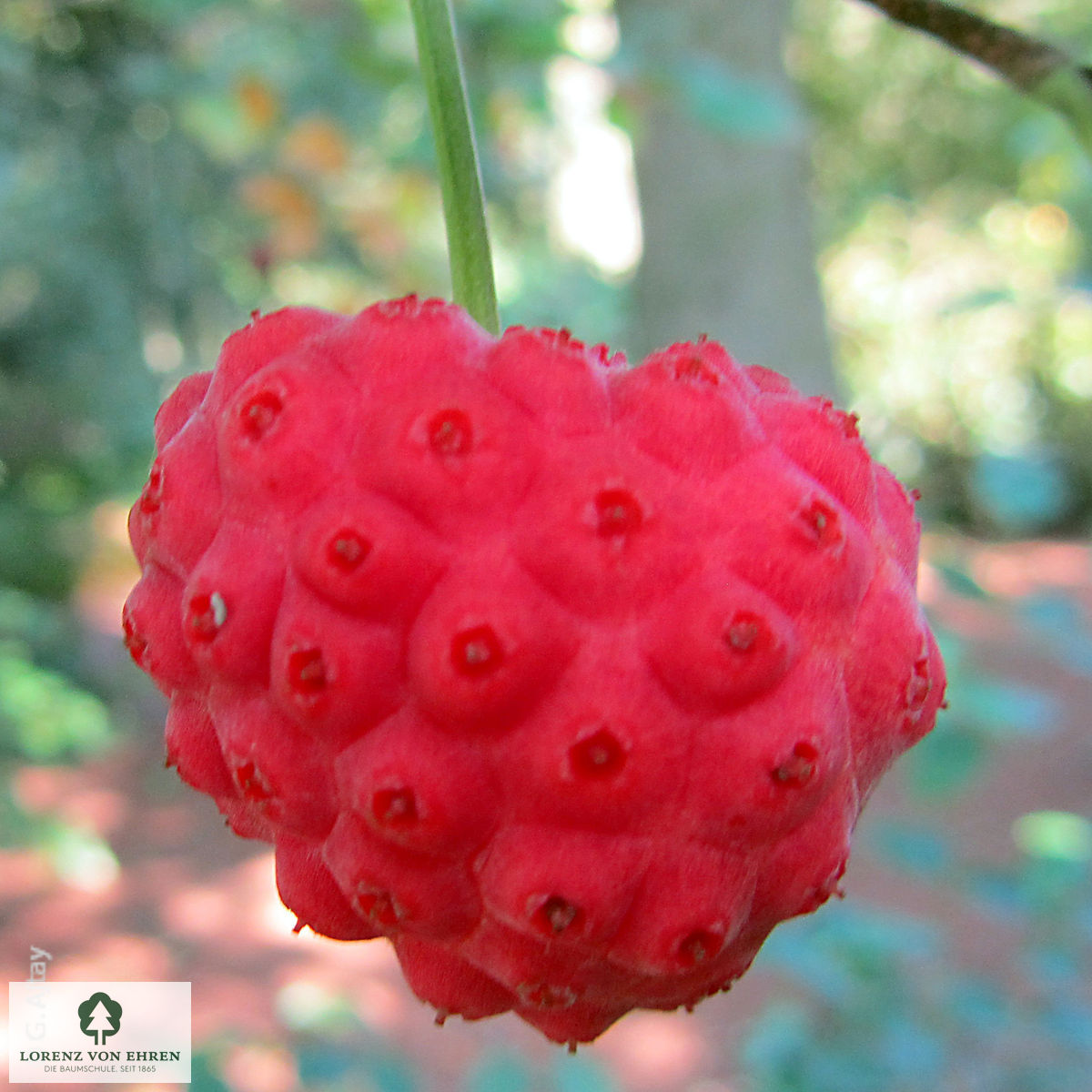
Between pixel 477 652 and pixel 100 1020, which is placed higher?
pixel 100 1020

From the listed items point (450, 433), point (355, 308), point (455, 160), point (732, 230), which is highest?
point (355, 308)

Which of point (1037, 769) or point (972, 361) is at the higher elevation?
point (972, 361)

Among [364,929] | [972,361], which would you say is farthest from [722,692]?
[972,361]

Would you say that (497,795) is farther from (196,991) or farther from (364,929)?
(196,991)

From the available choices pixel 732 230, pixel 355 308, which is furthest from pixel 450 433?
pixel 355 308

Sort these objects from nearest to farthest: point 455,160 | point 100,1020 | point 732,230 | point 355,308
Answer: point 455,160 < point 100,1020 < point 732,230 < point 355,308

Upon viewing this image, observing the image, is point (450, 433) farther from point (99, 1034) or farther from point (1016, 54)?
point (99, 1034)
